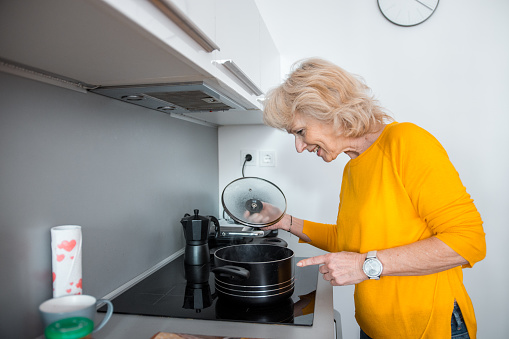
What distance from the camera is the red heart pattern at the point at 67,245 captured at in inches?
31.5

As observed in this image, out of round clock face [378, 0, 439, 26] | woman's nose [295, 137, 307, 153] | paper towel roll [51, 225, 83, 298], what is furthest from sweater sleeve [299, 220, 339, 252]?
round clock face [378, 0, 439, 26]

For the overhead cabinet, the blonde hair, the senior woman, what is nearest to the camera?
the overhead cabinet

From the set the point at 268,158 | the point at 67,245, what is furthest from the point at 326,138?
the point at 268,158

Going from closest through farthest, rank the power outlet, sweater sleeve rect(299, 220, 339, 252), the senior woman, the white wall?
the senior woman, sweater sleeve rect(299, 220, 339, 252), the white wall, the power outlet

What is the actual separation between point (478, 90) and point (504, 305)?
1.02m

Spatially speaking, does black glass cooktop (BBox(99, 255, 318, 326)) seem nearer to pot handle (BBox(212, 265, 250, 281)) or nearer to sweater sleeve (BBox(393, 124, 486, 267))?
pot handle (BBox(212, 265, 250, 281))

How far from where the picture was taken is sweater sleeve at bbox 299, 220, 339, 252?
134 centimetres

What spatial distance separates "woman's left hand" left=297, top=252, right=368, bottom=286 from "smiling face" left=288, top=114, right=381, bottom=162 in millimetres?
333

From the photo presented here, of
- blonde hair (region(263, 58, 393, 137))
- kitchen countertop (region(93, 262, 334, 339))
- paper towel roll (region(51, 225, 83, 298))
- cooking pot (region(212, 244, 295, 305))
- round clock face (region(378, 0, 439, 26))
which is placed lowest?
kitchen countertop (region(93, 262, 334, 339))

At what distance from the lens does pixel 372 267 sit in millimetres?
903

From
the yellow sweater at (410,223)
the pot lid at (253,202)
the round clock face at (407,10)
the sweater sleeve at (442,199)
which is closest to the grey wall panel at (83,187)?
the pot lid at (253,202)

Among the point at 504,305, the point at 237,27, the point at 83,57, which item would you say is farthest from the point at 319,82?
the point at 504,305

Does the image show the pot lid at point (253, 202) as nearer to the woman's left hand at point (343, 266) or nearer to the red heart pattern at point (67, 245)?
the woman's left hand at point (343, 266)

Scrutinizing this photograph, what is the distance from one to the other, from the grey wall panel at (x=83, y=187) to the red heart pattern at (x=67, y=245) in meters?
0.06
